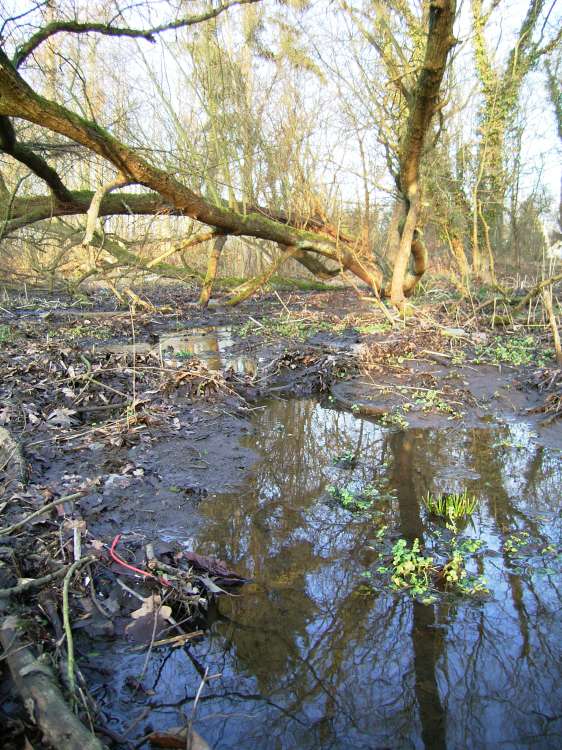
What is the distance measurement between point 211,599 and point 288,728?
879 mm

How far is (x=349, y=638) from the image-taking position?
257cm

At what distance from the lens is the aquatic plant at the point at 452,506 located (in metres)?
3.60

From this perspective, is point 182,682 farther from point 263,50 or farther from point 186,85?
point 263,50

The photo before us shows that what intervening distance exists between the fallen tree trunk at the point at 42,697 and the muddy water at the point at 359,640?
0.45 m

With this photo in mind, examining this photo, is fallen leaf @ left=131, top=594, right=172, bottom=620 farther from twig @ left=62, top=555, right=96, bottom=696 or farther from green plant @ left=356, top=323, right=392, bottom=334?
green plant @ left=356, top=323, right=392, bottom=334

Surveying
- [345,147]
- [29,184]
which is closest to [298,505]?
[29,184]

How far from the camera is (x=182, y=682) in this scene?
2322mm

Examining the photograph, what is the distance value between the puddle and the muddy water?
3.99m

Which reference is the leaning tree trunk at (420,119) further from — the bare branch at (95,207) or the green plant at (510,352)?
the bare branch at (95,207)

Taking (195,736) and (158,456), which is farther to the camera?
(158,456)

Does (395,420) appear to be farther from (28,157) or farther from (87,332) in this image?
(87,332)

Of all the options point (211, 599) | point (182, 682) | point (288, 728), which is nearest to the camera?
point (288, 728)

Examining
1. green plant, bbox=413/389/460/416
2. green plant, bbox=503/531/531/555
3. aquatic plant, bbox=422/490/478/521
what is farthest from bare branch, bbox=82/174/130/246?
green plant, bbox=503/531/531/555

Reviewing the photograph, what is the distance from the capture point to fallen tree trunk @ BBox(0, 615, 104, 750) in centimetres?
161
